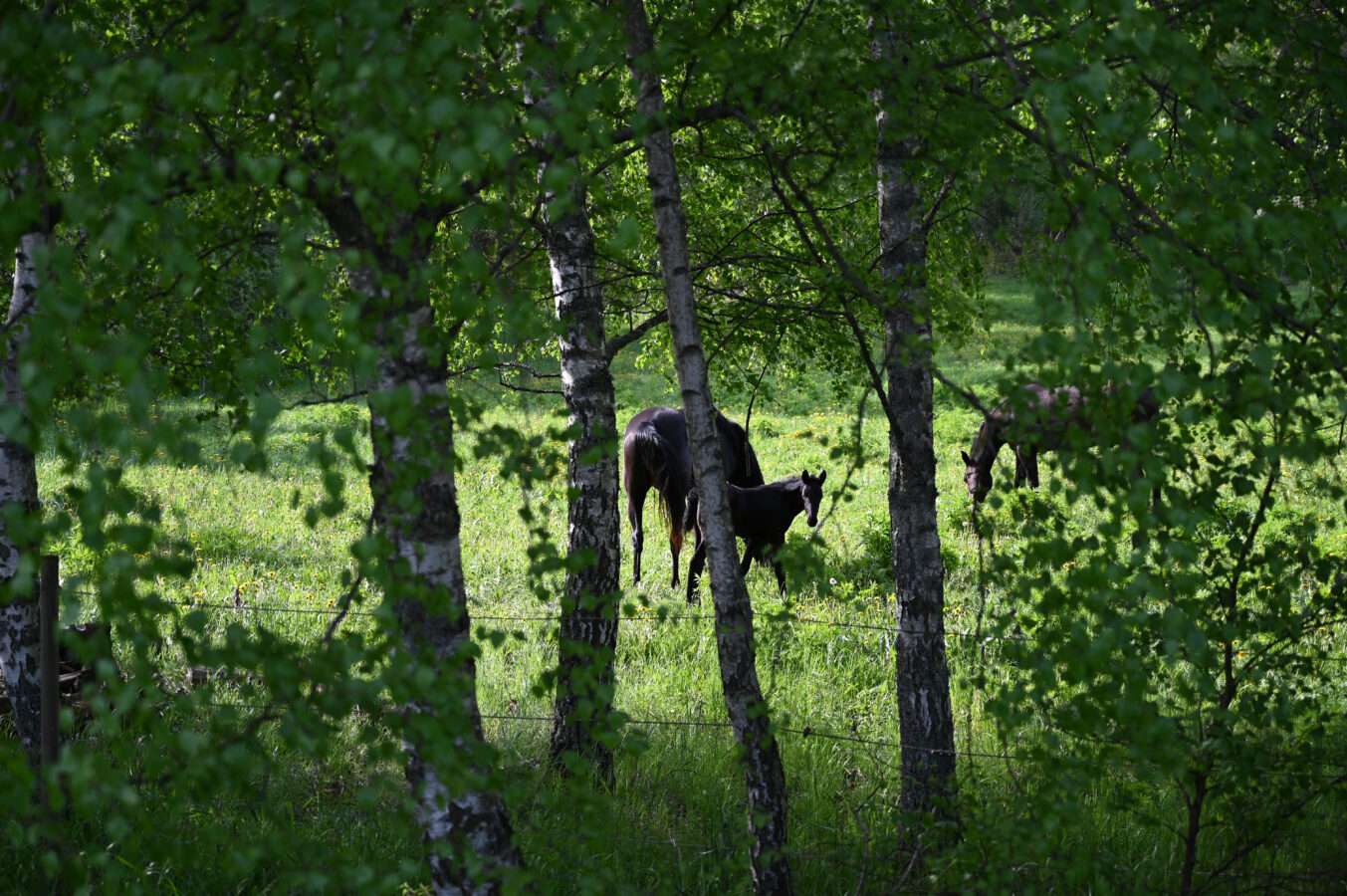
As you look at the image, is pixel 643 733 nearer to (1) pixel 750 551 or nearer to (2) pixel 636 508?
(1) pixel 750 551

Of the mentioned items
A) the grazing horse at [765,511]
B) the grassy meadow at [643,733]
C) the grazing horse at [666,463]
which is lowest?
the grassy meadow at [643,733]

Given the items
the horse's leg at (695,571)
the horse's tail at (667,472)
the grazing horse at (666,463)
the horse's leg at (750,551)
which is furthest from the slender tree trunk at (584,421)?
the horse's tail at (667,472)

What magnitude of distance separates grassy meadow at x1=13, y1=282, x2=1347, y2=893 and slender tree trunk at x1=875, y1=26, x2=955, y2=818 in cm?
30

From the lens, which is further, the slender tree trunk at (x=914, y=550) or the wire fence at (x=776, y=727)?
the slender tree trunk at (x=914, y=550)

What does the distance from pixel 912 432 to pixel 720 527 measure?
5.23 ft

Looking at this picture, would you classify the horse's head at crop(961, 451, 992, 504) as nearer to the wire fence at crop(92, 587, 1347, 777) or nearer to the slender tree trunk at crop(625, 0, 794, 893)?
the wire fence at crop(92, 587, 1347, 777)

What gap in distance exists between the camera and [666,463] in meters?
10.3

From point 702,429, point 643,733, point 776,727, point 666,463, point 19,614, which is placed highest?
point 666,463

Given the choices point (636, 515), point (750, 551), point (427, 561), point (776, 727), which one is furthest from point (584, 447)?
point (636, 515)

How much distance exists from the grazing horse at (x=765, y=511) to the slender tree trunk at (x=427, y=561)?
6.51 m

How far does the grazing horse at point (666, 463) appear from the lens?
10.3 metres

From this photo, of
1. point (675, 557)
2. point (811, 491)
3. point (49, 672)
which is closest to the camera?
point (49, 672)

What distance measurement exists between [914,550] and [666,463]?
5449 mm

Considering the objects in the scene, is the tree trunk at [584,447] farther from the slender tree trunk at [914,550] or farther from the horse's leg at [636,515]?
the horse's leg at [636,515]
